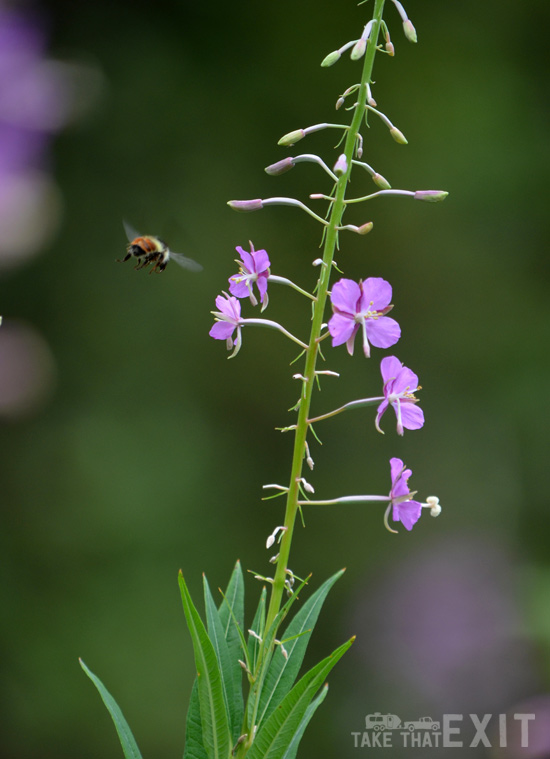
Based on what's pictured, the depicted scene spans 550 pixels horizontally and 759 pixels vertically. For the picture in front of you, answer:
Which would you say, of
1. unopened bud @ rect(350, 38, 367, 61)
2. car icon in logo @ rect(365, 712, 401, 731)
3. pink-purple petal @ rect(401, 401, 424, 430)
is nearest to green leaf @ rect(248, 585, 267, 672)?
pink-purple petal @ rect(401, 401, 424, 430)

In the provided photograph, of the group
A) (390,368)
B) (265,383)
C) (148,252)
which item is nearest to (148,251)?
(148,252)

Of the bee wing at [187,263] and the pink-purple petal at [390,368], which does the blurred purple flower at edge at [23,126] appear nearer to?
the pink-purple petal at [390,368]

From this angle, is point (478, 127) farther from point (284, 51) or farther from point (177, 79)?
point (177, 79)

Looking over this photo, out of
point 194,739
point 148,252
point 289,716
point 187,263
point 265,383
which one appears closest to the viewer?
point 289,716

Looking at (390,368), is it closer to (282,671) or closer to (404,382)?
(404,382)

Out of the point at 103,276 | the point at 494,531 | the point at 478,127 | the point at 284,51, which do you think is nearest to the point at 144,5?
the point at 284,51

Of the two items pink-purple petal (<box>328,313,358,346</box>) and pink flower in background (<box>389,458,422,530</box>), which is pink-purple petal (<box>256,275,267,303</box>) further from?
pink flower in background (<box>389,458,422,530</box>)

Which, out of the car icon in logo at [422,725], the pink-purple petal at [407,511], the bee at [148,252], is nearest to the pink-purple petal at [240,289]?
the pink-purple petal at [407,511]
